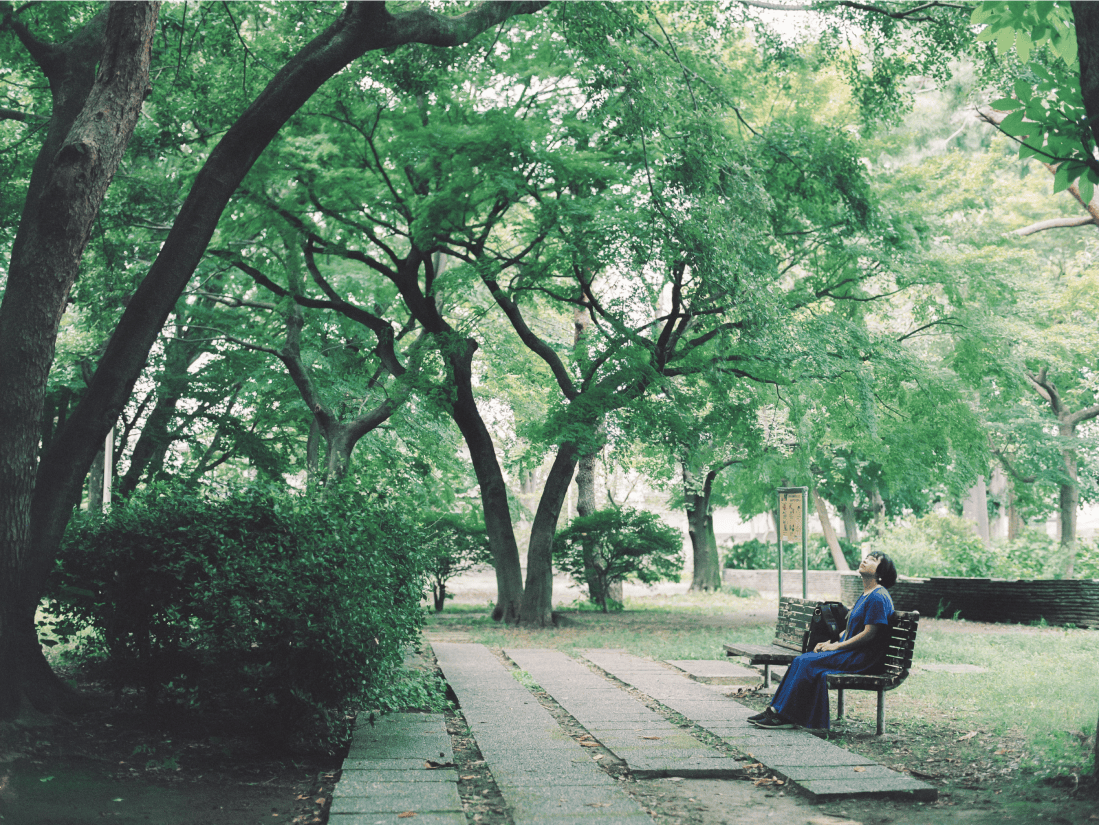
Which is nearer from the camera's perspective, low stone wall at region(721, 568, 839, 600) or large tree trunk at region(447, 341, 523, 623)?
large tree trunk at region(447, 341, 523, 623)

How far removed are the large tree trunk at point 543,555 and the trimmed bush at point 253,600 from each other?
32.8 ft

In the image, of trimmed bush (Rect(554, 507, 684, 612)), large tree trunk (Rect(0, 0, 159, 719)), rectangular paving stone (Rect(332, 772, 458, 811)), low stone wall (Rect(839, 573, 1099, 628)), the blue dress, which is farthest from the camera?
trimmed bush (Rect(554, 507, 684, 612))

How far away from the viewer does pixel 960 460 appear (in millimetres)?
19438

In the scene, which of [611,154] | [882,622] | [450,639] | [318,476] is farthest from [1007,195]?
[318,476]

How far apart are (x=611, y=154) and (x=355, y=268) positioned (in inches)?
310

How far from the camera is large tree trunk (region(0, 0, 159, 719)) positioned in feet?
21.0

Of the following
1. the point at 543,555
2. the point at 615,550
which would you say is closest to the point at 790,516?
the point at 543,555

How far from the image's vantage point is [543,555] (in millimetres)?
17500

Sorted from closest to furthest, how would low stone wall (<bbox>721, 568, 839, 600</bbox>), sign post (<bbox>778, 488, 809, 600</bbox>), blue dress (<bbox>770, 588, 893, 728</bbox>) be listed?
1. blue dress (<bbox>770, 588, 893, 728</bbox>)
2. sign post (<bbox>778, 488, 809, 600</bbox>)
3. low stone wall (<bbox>721, 568, 839, 600</bbox>)

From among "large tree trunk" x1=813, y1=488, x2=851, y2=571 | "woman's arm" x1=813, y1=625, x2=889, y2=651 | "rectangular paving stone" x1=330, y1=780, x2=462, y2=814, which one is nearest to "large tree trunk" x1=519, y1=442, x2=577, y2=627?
"woman's arm" x1=813, y1=625, x2=889, y2=651

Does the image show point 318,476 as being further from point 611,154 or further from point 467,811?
point 611,154

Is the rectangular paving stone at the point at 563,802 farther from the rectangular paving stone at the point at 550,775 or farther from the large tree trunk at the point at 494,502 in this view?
the large tree trunk at the point at 494,502

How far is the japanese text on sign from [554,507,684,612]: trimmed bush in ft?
27.2

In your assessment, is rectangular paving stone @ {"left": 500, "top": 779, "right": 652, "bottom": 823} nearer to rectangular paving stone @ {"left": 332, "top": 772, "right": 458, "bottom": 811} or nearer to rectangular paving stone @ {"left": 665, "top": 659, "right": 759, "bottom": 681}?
rectangular paving stone @ {"left": 332, "top": 772, "right": 458, "bottom": 811}
